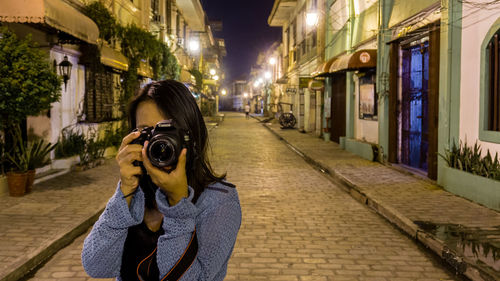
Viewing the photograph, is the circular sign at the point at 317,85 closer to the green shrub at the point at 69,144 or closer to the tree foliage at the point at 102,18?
the tree foliage at the point at 102,18

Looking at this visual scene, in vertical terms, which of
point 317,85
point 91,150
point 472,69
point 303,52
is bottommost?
point 91,150

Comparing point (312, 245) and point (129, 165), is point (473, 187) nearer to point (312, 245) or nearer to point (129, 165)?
point (312, 245)

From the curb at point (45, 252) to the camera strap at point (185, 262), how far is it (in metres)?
3.52

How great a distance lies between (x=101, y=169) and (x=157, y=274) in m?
10.6

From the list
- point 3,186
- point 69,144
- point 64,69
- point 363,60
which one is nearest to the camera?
point 3,186

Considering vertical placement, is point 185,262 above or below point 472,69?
below

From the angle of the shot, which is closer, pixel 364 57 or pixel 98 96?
pixel 364 57

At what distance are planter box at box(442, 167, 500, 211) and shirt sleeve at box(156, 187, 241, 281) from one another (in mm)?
6617

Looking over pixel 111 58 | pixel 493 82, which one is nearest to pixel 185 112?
pixel 493 82

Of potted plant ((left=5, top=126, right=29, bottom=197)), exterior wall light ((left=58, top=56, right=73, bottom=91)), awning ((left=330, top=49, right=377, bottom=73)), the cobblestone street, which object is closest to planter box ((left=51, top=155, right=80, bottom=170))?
exterior wall light ((left=58, top=56, right=73, bottom=91))

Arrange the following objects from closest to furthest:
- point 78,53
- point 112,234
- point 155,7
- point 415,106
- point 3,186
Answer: point 112,234, point 3,186, point 415,106, point 78,53, point 155,7

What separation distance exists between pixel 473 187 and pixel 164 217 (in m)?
7.39

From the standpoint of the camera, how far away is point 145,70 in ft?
56.1

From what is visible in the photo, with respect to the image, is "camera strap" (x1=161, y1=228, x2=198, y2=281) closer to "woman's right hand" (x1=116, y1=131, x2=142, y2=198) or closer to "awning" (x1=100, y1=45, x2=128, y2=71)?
"woman's right hand" (x1=116, y1=131, x2=142, y2=198)
